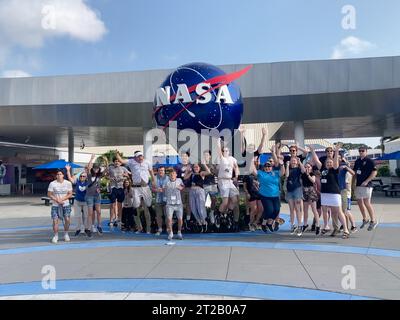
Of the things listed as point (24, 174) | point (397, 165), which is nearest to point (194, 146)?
point (24, 174)

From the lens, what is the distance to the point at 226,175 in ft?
27.8

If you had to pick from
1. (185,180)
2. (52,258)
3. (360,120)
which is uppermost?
(360,120)

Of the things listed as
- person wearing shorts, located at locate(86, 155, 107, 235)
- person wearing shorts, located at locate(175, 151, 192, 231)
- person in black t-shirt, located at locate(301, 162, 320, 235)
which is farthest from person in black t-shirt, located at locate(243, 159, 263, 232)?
person wearing shorts, located at locate(86, 155, 107, 235)

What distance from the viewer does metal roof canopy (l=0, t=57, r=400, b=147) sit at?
16469 millimetres

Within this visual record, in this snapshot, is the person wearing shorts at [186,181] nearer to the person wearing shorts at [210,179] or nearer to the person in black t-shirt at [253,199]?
the person wearing shorts at [210,179]

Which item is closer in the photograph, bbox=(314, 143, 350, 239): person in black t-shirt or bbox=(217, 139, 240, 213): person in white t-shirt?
bbox=(314, 143, 350, 239): person in black t-shirt

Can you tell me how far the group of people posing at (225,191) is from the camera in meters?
8.16

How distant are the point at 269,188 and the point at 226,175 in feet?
3.31

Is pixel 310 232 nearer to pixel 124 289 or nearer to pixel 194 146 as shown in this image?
pixel 194 146

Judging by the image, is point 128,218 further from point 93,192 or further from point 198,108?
point 198,108

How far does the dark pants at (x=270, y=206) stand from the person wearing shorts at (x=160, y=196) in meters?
2.18

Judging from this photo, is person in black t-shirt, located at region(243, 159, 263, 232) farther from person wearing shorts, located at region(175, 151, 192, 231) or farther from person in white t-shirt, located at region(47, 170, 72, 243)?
person in white t-shirt, located at region(47, 170, 72, 243)

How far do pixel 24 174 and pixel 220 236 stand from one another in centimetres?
2812
